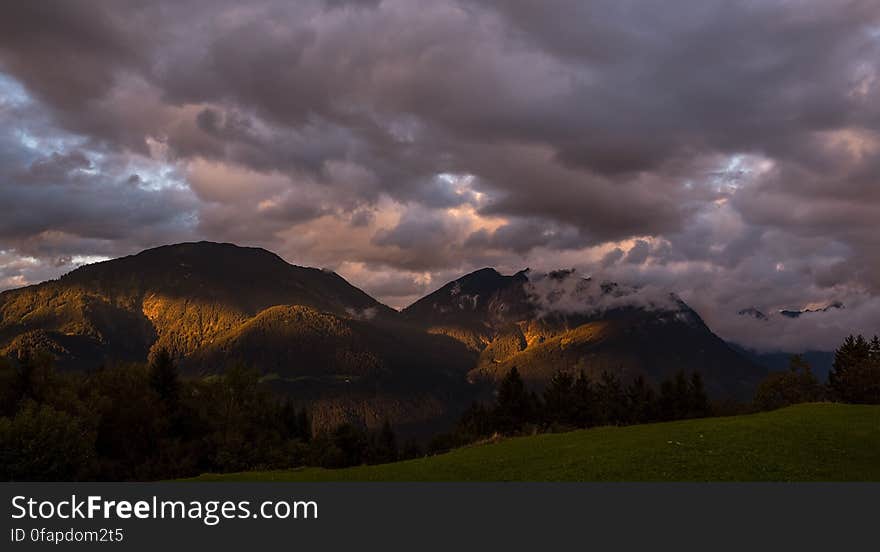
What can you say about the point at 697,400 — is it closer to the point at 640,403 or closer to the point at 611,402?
the point at 640,403

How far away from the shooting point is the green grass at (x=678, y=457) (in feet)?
102

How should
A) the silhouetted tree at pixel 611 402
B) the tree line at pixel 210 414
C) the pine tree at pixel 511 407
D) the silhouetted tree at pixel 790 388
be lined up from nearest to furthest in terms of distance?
1. the tree line at pixel 210 414
2. the pine tree at pixel 511 407
3. the silhouetted tree at pixel 611 402
4. the silhouetted tree at pixel 790 388

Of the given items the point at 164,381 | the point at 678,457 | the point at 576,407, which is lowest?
the point at 576,407

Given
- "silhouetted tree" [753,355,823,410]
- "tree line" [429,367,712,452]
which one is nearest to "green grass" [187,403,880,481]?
"tree line" [429,367,712,452]

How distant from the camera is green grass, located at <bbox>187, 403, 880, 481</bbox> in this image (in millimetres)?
31156

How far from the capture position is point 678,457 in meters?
34.2

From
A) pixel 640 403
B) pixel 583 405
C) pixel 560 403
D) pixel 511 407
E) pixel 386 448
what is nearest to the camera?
pixel 511 407

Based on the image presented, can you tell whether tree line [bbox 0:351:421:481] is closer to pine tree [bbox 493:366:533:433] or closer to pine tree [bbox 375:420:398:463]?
pine tree [bbox 375:420:398:463]

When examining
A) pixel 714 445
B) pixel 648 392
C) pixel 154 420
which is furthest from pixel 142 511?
pixel 648 392

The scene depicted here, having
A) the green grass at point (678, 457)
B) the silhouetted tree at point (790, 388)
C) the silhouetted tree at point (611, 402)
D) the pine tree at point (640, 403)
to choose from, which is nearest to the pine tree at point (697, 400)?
the pine tree at point (640, 403)

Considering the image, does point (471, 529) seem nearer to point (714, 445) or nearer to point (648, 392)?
point (714, 445)

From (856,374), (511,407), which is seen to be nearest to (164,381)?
(511,407)

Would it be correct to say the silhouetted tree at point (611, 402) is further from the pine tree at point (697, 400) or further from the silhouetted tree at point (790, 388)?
the silhouetted tree at point (790, 388)

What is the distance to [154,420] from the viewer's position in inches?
3617
